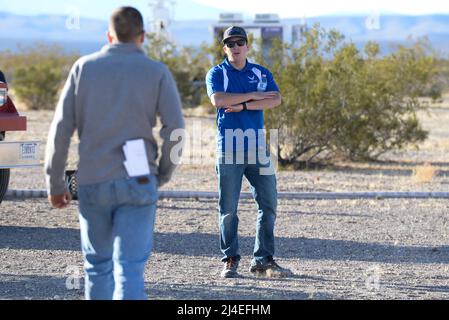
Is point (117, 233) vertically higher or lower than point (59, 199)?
lower

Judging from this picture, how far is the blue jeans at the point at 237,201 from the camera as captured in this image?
7539 millimetres

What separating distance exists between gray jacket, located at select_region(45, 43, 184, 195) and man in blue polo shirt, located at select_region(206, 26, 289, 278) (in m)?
2.23

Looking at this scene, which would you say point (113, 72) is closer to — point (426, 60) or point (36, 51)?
point (426, 60)

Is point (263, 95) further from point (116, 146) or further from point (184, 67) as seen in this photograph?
point (184, 67)

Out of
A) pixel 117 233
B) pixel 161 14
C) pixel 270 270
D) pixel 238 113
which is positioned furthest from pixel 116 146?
pixel 161 14

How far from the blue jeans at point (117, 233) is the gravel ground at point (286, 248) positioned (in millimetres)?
1519

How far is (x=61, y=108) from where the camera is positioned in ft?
17.3

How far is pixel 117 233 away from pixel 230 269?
253cm

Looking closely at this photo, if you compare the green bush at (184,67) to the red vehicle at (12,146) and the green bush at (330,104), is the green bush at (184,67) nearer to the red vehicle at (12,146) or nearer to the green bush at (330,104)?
the green bush at (330,104)

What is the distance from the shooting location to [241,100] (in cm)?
752

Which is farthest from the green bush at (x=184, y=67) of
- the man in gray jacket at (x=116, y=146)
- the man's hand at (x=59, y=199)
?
the man in gray jacket at (x=116, y=146)

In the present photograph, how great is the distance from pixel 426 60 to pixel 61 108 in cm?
2072

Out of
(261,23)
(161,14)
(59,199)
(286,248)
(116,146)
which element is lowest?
(286,248)
